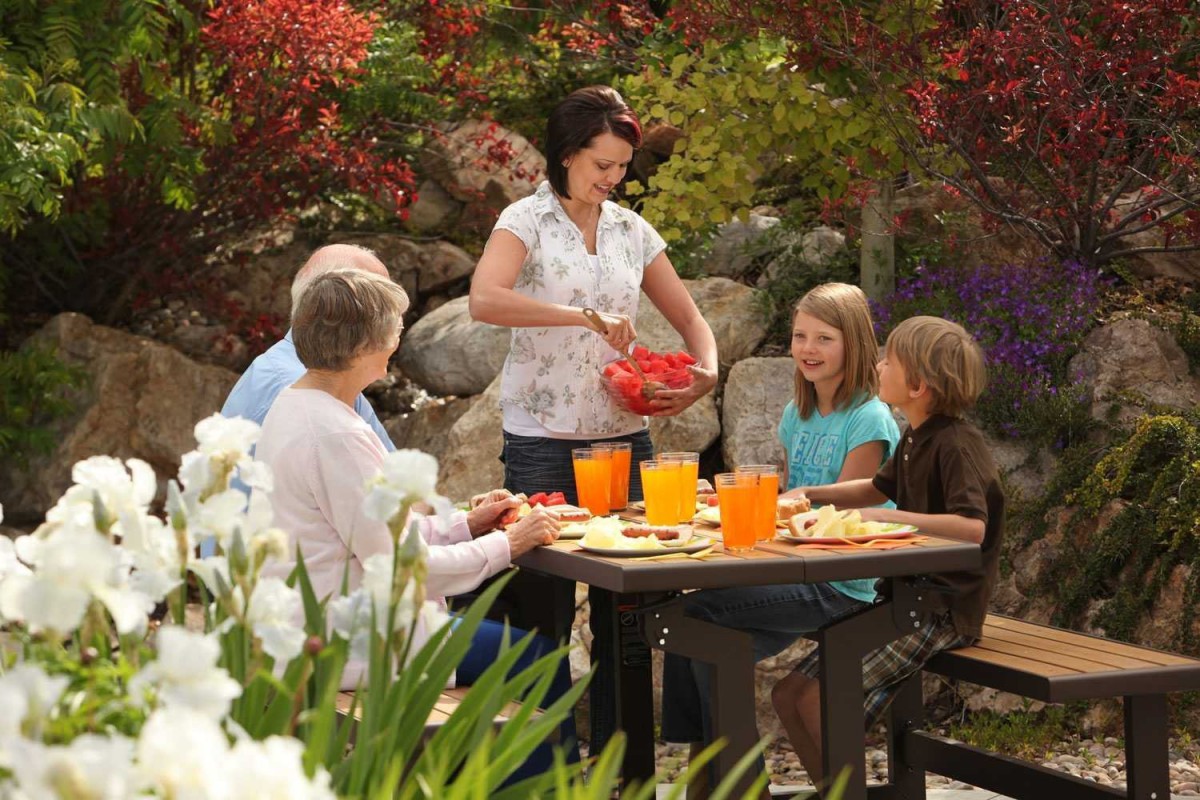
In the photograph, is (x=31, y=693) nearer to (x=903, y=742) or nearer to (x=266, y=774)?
(x=266, y=774)

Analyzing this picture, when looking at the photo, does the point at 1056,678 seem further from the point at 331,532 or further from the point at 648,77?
the point at 648,77

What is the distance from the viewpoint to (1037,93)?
5.49 meters

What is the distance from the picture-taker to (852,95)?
604 cm

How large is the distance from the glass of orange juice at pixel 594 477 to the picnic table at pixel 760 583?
346 millimetres

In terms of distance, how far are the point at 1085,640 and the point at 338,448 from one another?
6.24 feet

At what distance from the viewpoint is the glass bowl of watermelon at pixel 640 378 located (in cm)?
379

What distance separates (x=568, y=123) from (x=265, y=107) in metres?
3.50

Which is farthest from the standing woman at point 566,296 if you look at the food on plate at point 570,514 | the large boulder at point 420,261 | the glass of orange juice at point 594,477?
the large boulder at point 420,261

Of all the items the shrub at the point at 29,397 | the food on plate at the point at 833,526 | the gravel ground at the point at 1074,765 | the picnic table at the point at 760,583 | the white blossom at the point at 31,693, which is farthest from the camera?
the shrub at the point at 29,397

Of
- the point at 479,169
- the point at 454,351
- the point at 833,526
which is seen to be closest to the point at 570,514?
the point at 833,526

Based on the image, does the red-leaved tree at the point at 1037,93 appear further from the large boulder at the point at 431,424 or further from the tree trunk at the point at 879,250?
the large boulder at the point at 431,424

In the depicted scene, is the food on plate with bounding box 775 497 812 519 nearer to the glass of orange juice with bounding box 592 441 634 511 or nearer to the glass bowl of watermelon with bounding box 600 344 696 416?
the glass of orange juice with bounding box 592 441 634 511

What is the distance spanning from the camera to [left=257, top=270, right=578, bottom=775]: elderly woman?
2900 millimetres

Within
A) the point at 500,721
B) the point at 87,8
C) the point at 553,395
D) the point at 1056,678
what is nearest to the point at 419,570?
the point at 500,721
